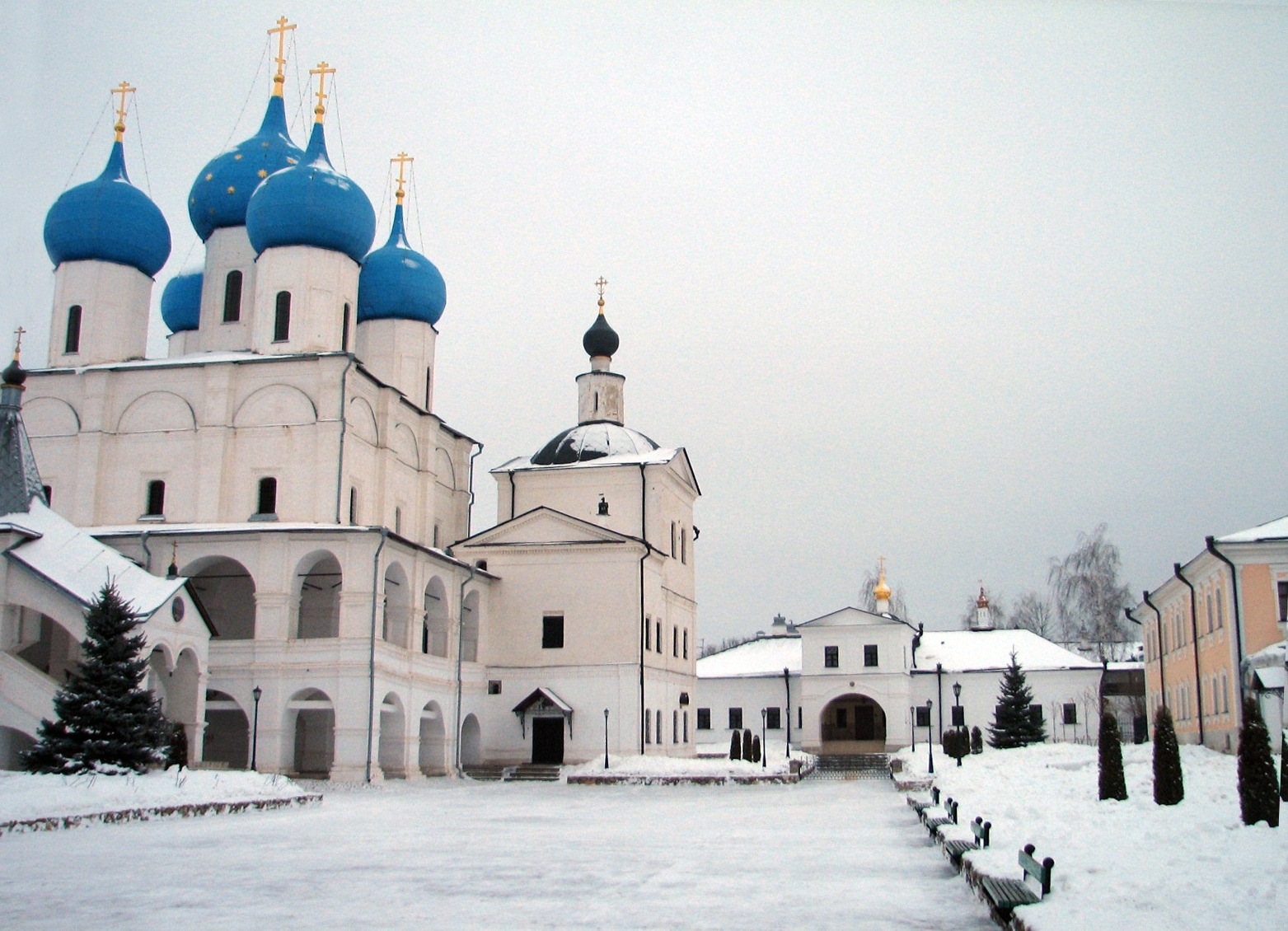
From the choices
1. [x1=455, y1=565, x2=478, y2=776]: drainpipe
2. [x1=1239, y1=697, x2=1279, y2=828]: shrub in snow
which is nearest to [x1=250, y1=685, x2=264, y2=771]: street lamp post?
[x1=455, y1=565, x2=478, y2=776]: drainpipe

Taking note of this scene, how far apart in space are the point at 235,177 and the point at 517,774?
1824cm

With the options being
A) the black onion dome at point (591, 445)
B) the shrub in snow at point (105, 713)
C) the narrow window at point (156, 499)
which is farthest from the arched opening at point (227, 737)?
the black onion dome at point (591, 445)

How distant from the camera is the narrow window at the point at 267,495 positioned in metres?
32.1

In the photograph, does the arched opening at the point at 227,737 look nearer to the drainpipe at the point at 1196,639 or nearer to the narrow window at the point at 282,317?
the narrow window at the point at 282,317

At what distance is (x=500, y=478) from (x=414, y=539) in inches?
232

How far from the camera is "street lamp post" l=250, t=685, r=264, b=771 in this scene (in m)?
28.1

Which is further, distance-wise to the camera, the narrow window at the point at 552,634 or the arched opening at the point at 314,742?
the narrow window at the point at 552,634

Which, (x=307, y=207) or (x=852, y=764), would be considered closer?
(x=307, y=207)

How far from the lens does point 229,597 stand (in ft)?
109

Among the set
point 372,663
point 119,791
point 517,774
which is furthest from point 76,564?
point 517,774

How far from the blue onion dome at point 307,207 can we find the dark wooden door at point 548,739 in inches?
585

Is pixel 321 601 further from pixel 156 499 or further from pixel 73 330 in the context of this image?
pixel 73 330

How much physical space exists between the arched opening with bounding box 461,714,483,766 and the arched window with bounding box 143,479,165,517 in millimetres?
10327

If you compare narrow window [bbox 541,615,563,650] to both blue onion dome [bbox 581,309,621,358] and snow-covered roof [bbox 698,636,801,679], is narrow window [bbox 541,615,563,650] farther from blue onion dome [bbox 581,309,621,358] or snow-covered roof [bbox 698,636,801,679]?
snow-covered roof [bbox 698,636,801,679]
